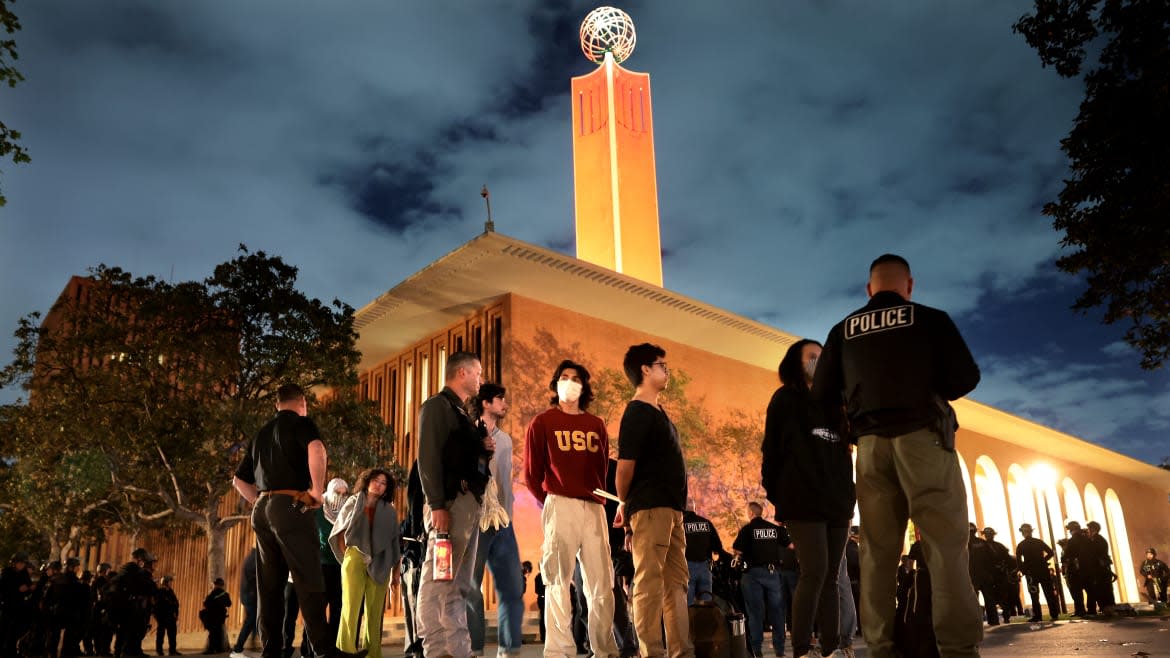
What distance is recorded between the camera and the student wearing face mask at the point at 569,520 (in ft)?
14.3

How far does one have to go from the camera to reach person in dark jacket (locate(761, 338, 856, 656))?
13.1 feet

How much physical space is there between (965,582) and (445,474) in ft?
7.34

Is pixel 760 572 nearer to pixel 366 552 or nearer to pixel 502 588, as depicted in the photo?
pixel 502 588

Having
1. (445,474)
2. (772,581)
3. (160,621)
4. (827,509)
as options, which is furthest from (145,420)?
(827,509)

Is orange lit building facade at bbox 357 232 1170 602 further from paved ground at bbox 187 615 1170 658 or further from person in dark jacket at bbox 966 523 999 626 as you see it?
paved ground at bbox 187 615 1170 658

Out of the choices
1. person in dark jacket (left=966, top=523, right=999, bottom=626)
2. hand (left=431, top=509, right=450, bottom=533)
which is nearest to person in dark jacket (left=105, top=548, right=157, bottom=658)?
hand (left=431, top=509, right=450, bottom=533)

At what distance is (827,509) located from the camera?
401cm

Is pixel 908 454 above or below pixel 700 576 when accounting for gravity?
above

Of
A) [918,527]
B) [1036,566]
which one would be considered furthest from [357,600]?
[1036,566]

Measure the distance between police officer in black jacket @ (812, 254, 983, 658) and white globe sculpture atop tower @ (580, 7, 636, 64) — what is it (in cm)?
2642

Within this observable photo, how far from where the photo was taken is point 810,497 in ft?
13.2

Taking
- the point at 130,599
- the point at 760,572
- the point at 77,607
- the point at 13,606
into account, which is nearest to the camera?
the point at 760,572

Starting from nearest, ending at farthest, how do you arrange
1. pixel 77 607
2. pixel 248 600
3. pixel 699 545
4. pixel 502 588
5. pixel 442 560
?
pixel 442 560, pixel 502 588, pixel 699 545, pixel 248 600, pixel 77 607

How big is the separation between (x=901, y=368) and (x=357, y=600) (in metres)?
4.07
